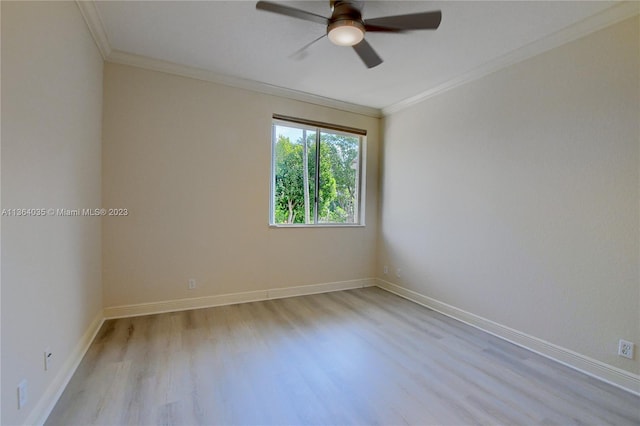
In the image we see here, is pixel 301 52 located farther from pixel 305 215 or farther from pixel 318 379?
pixel 318 379

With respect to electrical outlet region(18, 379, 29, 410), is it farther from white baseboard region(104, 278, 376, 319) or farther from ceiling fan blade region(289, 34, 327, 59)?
ceiling fan blade region(289, 34, 327, 59)

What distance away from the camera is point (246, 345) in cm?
245

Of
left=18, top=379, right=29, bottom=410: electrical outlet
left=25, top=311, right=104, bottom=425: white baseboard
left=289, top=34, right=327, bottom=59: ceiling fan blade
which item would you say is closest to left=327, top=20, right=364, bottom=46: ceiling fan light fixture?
left=289, top=34, right=327, bottom=59: ceiling fan blade

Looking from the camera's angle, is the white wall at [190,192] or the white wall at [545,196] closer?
the white wall at [545,196]

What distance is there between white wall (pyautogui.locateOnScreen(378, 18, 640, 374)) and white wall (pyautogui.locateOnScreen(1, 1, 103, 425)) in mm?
3446

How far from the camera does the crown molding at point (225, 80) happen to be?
2870mm

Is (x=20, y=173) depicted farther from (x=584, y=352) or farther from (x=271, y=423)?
(x=584, y=352)

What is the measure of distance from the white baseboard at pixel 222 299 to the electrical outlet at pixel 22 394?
165 centimetres

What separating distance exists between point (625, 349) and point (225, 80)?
4.25 meters

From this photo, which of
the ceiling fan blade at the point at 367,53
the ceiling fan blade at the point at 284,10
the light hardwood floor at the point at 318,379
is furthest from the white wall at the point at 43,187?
the ceiling fan blade at the point at 367,53

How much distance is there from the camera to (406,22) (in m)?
1.95

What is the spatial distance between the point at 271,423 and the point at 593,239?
259 centimetres

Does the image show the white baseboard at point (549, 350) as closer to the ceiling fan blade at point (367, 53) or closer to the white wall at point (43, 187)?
the ceiling fan blade at point (367, 53)

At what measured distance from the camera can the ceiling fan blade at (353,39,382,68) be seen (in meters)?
2.18
